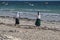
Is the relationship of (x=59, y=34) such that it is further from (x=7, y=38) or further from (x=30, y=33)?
(x=7, y=38)

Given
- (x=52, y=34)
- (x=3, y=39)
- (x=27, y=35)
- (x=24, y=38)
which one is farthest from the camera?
(x=52, y=34)

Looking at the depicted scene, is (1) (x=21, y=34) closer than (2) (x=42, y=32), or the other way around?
(1) (x=21, y=34)

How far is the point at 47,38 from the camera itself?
17.5 meters

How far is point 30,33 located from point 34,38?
162 cm

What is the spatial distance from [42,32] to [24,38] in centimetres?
308

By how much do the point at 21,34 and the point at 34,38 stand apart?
116 cm

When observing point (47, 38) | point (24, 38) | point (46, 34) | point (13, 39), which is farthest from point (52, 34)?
point (13, 39)

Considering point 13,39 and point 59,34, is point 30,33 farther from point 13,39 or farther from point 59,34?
point 13,39

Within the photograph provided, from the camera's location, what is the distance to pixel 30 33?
18828mm

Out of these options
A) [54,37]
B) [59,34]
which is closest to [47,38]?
[54,37]

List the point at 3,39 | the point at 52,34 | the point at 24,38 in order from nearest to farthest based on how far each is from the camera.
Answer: the point at 3,39 < the point at 24,38 < the point at 52,34

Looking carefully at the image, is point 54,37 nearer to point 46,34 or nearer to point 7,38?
point 46,34

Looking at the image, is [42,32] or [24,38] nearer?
[24,38]

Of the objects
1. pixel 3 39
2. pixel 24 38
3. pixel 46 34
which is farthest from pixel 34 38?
pixel 3 39
